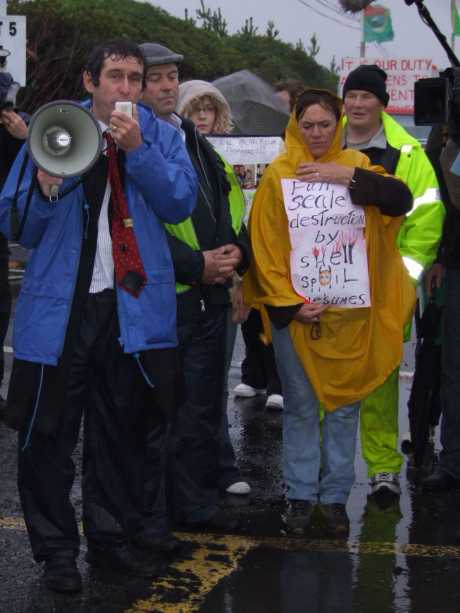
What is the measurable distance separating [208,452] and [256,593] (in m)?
Result: 0.90

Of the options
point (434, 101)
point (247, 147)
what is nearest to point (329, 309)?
point (434, 101)

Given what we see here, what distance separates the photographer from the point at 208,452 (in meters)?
5.41

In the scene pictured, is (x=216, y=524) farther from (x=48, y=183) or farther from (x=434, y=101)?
(x=434, y=101)

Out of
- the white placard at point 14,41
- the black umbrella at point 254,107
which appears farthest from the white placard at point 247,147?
the white placard at point 14,41

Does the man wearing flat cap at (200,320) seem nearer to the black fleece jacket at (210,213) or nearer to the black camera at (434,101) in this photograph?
the black fleece jacket at (210,213)

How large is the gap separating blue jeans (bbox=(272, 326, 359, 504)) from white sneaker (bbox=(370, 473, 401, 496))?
1.57ft

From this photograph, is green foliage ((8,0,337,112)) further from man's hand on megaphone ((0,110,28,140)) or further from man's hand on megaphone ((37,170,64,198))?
man's hand on megaphone ((37,170,64,198))

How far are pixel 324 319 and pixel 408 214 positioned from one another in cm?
74

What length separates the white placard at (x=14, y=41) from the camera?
11547 millimetres

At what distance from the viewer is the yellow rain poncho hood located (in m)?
5.40

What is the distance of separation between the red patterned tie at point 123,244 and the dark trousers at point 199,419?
744 millimetres

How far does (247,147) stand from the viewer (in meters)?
6.74

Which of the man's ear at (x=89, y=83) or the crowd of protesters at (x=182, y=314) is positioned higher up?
the man's ear at (x=89, y=83)

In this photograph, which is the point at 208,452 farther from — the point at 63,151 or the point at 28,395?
the point at 63,151
